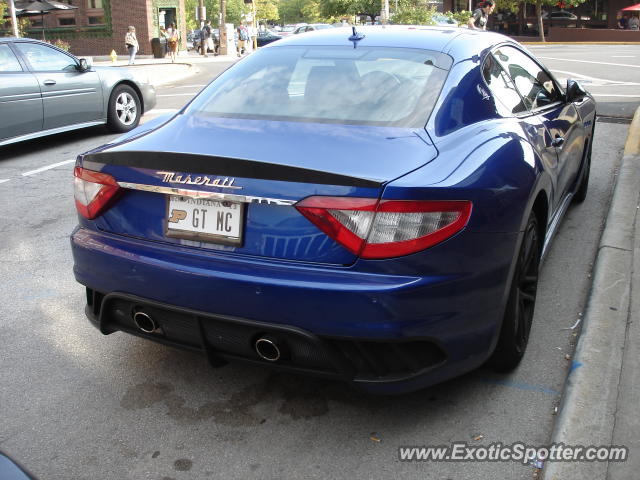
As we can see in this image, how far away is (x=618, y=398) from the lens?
10.5 ft

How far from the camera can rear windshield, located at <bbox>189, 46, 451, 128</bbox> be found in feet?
10.9

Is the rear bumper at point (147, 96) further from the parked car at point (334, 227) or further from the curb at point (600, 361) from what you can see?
the parked car at point (334, 227)

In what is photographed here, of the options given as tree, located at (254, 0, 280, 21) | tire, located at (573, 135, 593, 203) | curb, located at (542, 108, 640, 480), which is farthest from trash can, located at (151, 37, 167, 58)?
tree, located at (254, 0, 280, 21)

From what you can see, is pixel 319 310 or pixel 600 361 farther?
pixel 600 361

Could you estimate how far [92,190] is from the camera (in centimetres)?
323

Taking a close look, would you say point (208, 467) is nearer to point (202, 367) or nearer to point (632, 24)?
point (202, 367)

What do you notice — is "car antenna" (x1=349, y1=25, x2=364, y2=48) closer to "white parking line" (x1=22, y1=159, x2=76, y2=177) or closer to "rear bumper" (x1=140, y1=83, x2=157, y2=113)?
"white parking line" (x1=22, y1=159, x2=76, y2=177)

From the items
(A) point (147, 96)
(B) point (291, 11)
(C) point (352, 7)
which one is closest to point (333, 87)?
(A) point (147, 96)

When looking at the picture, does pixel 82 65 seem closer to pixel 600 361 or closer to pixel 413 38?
pixel 413 38

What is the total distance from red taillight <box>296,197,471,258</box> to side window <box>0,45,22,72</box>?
786 cm

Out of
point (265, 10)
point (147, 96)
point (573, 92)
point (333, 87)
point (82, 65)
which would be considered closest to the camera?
point (333, 87)

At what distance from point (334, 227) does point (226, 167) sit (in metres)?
0.50

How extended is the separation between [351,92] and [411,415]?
59.7 inches

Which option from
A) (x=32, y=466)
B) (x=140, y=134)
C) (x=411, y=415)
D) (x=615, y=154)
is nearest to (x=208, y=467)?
(x=32, y=466)
